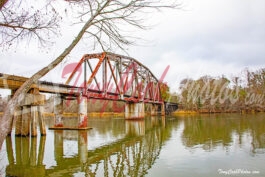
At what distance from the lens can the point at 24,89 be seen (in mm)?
6754

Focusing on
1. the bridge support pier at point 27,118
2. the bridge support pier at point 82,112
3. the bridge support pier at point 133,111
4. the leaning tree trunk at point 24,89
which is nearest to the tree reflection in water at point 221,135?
the leaning tree trunk at point 24,89

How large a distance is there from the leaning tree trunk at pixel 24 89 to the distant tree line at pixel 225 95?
72.5 m

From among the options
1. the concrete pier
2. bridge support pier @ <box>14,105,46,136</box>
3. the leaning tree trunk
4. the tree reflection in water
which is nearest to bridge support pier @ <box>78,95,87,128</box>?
bridge support pier @ <box>14,105,46,136</box>

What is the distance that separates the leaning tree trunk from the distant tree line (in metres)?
72.5

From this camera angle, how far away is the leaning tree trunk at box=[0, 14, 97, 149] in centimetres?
615

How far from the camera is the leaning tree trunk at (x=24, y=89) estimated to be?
6146 millimetres

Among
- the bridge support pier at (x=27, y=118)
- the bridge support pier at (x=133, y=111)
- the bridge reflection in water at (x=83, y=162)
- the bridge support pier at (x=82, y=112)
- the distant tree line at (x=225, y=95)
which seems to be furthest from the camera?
the distant tree line at (x=225, y=95)

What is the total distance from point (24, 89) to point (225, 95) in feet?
250

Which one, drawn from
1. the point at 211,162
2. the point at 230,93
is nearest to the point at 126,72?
the point at 211,162

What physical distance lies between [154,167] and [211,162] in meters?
2.47

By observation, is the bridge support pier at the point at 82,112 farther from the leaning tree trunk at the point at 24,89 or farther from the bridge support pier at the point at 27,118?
the leaning tree trunk at the point at 24,89

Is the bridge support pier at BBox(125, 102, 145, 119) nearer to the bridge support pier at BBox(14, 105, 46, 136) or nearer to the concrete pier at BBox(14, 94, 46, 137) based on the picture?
the bridge support pier at BBox(14, 105, 46, 136)

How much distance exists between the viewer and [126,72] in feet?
153

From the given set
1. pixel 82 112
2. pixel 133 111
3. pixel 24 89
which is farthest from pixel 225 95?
pixel 24 89
